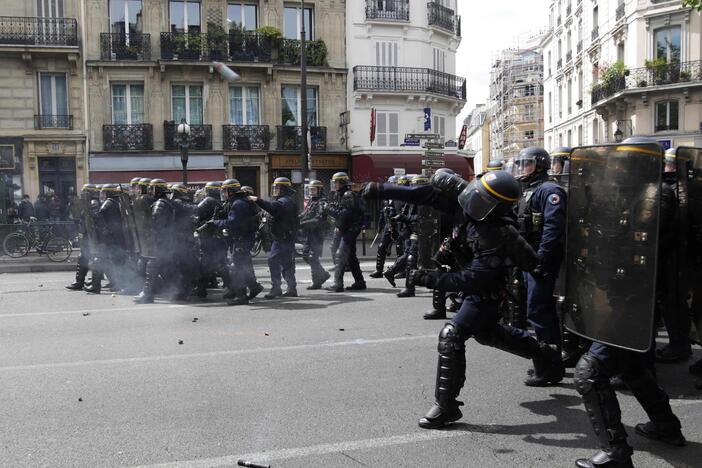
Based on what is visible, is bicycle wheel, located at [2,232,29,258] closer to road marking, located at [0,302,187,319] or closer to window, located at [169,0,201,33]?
road marking, located at [0,302,187,319]

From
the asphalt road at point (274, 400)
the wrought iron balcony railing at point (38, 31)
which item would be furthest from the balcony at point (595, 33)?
the asphalt road at point (274, 400)

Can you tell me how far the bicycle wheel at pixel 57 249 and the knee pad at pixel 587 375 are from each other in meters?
14.5

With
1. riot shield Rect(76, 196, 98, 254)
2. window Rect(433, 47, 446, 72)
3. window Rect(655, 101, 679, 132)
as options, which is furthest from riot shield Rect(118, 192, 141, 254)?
window Rect(655, 101, 679, 132)

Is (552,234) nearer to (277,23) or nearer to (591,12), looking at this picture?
(277,23)

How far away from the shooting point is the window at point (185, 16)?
25.9 m

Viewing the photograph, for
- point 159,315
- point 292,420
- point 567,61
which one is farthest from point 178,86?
point 567,61

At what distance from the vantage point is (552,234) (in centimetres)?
504

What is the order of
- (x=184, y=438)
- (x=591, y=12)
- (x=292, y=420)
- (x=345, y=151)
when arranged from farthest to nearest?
(x=591, y=12) → (x=345, y=151) → (x=292, y=420) → (x=184, y=438)

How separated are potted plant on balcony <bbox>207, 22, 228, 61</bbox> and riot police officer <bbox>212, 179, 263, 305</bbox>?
1771 cm

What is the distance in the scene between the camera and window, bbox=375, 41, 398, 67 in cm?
2858

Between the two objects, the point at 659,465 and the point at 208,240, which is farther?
the point at 208,240

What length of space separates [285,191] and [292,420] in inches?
240

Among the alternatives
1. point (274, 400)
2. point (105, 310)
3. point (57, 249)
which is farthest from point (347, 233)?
point (57, 249)

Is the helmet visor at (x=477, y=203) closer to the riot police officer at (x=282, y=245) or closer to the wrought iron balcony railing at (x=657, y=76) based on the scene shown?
the riot police officer at (x=282, y=245)
